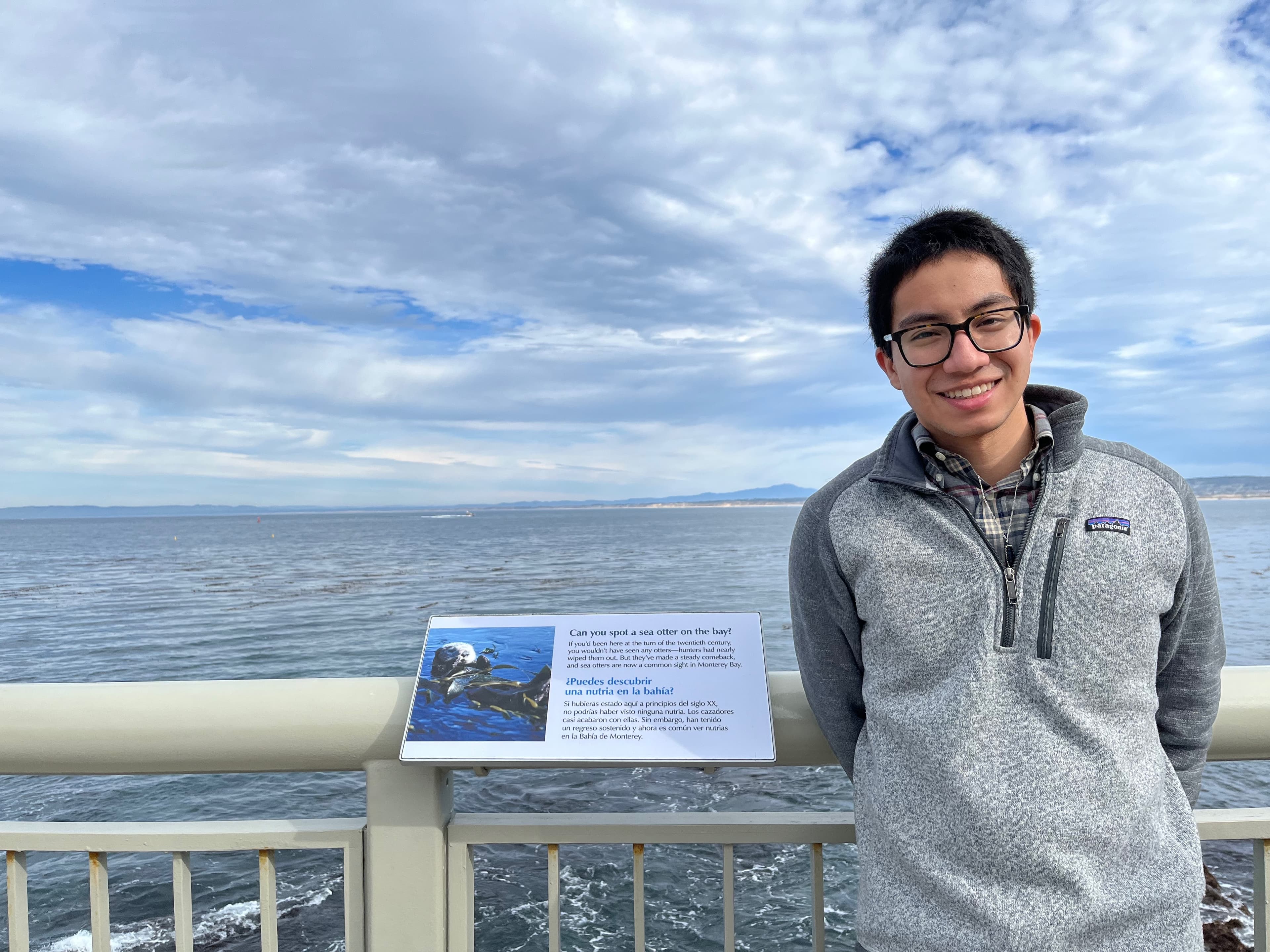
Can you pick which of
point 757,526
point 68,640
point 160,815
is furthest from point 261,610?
point 757,526

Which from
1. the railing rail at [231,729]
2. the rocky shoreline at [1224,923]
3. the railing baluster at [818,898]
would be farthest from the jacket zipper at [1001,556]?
the rocky shoreline at [1224,923]

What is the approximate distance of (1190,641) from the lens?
5.08ft

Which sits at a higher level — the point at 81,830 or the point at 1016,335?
the point at 1016,335

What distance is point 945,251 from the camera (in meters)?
1.57

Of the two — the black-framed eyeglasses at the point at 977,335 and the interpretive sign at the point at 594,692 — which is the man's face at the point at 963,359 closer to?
the black-framed eyeglasses at the point at 977,335

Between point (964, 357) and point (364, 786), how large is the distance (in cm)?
1362

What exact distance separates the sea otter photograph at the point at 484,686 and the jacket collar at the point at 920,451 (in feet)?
2.56

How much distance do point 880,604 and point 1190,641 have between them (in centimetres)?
60

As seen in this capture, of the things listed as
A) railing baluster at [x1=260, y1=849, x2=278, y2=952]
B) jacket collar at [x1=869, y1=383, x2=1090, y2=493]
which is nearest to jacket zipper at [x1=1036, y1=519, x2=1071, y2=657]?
jacket collar at [x1=869, y1=383, x2=1090, y2=493]

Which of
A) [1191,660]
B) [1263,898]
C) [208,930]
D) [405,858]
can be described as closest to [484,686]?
[405,858]

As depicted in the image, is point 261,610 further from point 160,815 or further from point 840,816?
point 840,816

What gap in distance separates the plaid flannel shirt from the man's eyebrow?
21 centimetres

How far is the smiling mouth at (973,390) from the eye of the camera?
1539 mm

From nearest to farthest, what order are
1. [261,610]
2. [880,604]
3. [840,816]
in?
[880,604] → [840,816] → [261,610]
